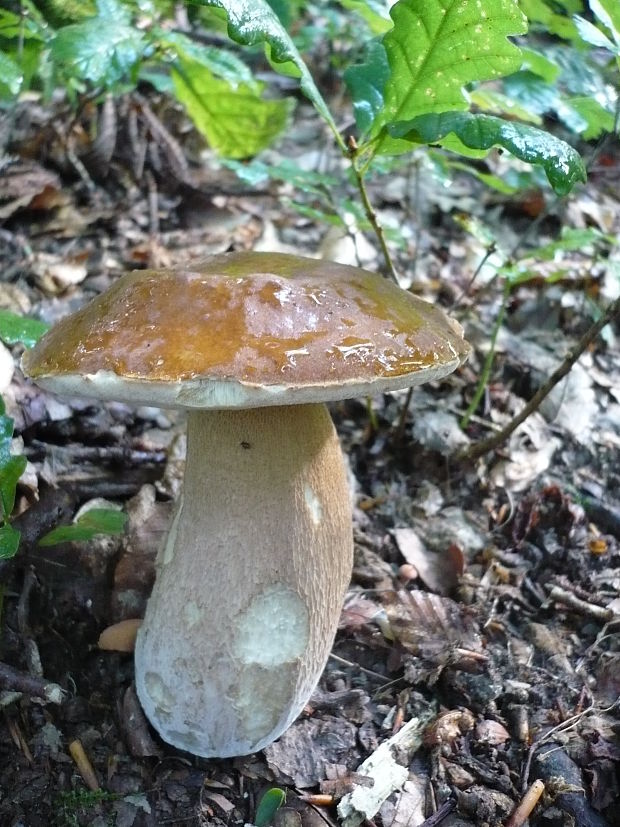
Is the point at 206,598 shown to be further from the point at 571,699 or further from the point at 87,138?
the point at 87,138

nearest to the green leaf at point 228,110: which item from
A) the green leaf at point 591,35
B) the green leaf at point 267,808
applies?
the green leaf at point 591,35

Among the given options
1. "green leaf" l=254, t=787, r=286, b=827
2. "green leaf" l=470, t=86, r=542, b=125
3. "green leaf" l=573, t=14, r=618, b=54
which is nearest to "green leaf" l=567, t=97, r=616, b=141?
"green leaf" l=470, t=86, r=542, b=125

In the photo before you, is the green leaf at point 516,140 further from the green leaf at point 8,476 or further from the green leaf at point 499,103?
the green leaf at point 8,476

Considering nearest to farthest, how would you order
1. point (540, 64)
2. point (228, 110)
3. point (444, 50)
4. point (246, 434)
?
point (444, 50) < point (246, 434) < point (540, 64) < point (228, 110)

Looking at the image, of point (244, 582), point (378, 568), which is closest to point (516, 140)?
point (244, 582)

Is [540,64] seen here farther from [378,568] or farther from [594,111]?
[378,568]

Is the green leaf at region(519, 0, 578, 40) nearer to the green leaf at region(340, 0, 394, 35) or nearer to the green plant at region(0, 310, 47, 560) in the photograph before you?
the green leaf at region(340, 0, 394, 35)

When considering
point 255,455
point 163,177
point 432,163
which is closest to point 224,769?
point 255,455
